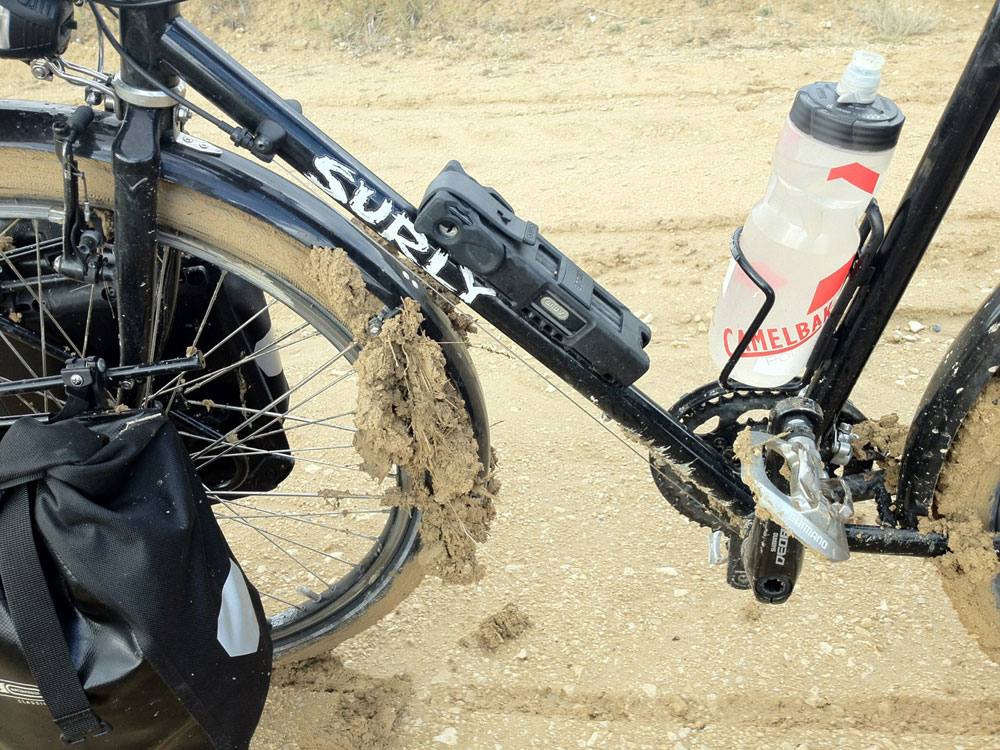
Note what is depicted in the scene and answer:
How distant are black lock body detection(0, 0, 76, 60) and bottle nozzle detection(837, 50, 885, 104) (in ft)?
4.04

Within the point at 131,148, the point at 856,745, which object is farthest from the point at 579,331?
the point at 856,745

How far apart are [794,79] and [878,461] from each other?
4046 millimetres

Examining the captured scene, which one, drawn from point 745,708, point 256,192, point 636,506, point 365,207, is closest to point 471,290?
point 365,207

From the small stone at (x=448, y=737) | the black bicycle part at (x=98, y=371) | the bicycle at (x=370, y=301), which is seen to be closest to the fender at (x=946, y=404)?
the bicycle at (x=370, y=301)

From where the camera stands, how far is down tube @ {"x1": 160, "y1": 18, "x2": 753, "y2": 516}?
134cm

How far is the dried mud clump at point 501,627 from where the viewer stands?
7.22 ft

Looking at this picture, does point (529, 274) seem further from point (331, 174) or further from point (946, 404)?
point (946, 404)

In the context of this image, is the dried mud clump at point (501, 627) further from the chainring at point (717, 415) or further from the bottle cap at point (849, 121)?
the bottle cap at point (849, 121)

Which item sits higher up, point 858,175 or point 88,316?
point 858,175

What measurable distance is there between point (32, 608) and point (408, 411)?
648 mm

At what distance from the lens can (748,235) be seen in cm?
169

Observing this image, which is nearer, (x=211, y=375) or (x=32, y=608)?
(x=32, y=608)

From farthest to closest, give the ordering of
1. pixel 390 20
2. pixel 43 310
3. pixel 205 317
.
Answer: pixel 390 20 → pixel 205 317 → pixel 43 310

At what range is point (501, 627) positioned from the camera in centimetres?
223
